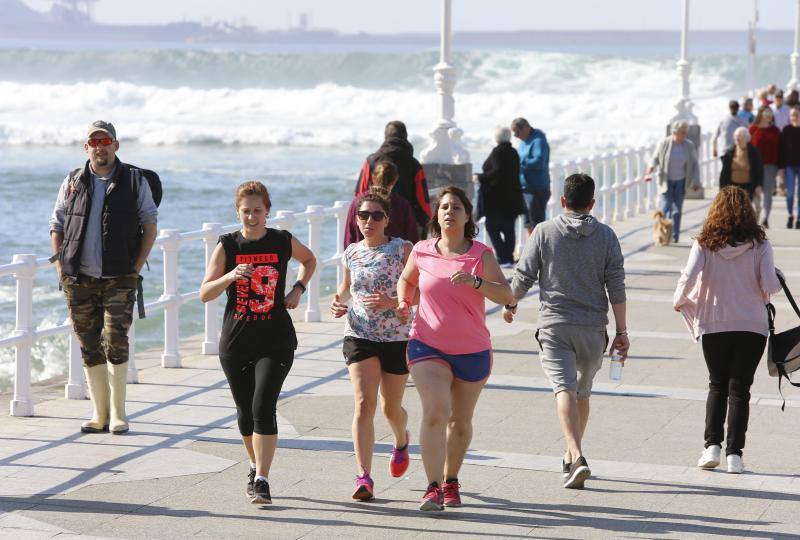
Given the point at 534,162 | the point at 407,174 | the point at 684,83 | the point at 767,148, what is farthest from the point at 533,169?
the point at 684,83

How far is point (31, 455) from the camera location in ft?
26.3

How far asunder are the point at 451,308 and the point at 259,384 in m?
0.96

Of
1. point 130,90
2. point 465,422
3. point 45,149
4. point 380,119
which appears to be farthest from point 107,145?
point 130,90

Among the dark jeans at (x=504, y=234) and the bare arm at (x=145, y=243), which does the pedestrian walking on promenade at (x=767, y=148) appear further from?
the bare arm at (x=145, y=243)

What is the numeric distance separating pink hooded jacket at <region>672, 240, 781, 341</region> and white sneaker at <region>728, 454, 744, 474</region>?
25.7 inches

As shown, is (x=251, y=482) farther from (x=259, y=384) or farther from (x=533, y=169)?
(x=533, y=169)

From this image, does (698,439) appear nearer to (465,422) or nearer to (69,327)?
(465,422)

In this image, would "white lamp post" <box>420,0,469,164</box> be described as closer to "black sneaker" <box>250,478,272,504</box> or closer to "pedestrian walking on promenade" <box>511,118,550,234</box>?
"pedestrian walking on promenade" <box>511,118,550,234</box>

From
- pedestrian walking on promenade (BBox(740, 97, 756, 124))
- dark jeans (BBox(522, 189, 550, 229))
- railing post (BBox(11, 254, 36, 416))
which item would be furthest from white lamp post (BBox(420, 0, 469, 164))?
pedestrian walking on promenade (BBox(740, 97, 756, 124))

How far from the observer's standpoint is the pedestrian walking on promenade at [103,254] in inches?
330

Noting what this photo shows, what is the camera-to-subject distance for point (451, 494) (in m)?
6.97

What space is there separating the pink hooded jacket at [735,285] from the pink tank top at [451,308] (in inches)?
54.6

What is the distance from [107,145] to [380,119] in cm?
6223

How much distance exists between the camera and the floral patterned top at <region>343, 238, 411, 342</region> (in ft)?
23.4
